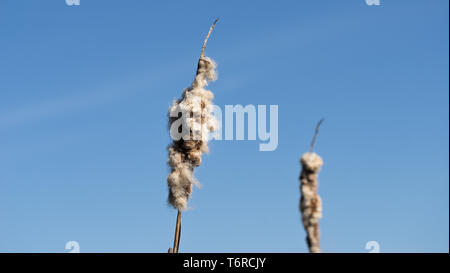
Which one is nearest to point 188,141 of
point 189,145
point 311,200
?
point 189,145

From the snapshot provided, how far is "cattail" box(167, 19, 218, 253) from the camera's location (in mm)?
16203

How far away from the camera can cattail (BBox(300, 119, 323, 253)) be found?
10.7m

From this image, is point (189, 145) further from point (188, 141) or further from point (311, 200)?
point (311, 200)

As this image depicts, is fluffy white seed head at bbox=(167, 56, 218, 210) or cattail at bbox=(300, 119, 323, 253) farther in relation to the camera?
fluffy white seed head at bbox=(167, 56, 218, 210)

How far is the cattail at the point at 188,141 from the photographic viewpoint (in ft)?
53.2

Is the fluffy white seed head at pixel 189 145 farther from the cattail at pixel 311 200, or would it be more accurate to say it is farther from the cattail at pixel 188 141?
the cattail at pixel 311 200

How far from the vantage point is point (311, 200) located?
35.0 ft

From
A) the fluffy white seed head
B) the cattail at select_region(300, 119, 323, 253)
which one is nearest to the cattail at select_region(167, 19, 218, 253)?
the fluffy white seed head

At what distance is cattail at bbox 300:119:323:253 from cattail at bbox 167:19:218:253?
587 cm

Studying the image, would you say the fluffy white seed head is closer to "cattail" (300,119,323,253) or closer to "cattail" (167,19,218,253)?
"cattail" (167,19,218,253)

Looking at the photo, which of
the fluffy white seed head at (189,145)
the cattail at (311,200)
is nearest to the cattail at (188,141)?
the fluffy white seed head at (189,145)

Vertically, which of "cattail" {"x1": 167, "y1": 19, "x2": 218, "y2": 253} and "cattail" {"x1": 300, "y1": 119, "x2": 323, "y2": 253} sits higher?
"cattail" {"x1": 167, "y1": 19, "x2": 218, "y2": 253}
